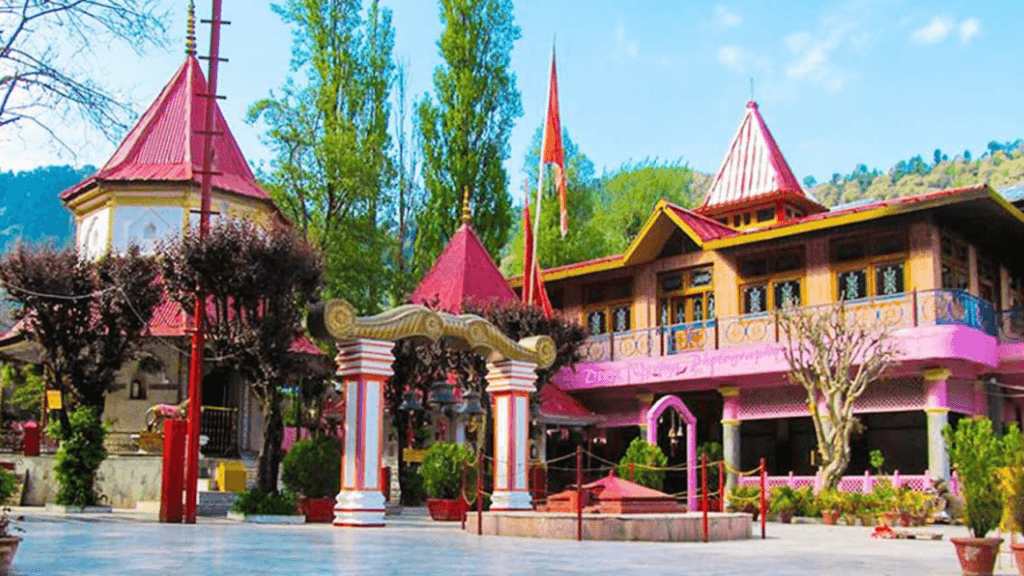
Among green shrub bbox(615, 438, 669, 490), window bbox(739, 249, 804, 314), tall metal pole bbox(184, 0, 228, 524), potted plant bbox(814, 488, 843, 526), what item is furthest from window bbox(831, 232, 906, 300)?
tall metal pole bbox(184, 0, 228, 524)

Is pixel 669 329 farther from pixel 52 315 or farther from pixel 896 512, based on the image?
pixel 52 315

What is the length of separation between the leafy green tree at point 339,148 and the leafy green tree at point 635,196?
15354mm

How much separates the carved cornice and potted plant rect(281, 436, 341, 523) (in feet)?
7.91

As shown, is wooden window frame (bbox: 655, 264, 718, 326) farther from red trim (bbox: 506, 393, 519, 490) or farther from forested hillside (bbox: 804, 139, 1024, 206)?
forested hillside (bbox: 804, 139, 1024, 206)

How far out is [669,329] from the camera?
28094 mm

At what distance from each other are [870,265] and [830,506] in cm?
675

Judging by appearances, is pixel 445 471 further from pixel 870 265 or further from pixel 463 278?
pixel 870 265

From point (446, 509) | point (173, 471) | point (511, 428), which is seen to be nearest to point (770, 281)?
point (511, 428)

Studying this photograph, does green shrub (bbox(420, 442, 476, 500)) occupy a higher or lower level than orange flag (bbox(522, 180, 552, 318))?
lower

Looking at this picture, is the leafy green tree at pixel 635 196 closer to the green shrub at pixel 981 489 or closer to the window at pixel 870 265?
the window at pixel 870 265

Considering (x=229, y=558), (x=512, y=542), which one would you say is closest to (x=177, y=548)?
(x=229, y=558)

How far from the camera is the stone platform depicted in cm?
1423

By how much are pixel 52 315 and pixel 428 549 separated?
12453 mm

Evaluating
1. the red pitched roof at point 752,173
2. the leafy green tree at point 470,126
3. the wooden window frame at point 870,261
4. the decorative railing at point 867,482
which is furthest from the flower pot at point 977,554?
the leafy green tree at point 470,126
